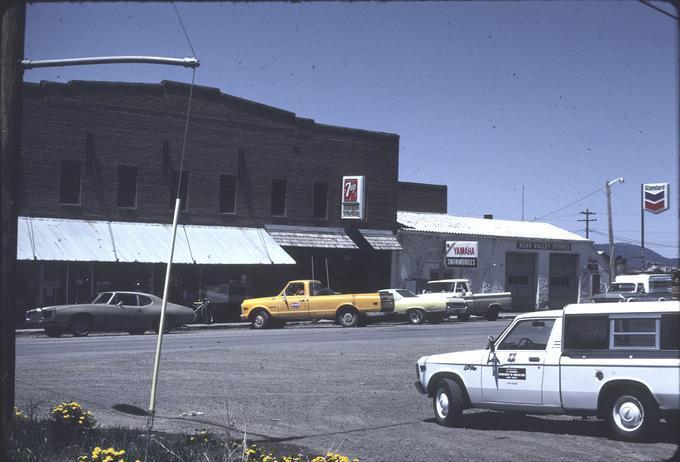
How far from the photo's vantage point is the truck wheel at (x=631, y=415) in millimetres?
9961

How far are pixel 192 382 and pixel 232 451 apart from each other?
832cm

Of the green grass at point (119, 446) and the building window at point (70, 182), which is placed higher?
the building window at point (70, 182)

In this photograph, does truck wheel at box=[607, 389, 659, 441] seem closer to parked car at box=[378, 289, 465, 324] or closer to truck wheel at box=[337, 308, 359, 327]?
truck wheel at box=[337, 308, 359, 327]

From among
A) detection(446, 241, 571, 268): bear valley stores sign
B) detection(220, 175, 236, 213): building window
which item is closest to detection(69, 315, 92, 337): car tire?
detection(220, 175, 236, 213): building window

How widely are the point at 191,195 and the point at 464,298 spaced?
1354cm

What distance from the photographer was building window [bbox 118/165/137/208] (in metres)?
38.2

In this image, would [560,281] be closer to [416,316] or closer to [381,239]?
[381,239]

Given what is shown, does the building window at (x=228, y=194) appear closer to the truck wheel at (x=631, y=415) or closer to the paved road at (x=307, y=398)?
the paved road at (x=307, y=398)

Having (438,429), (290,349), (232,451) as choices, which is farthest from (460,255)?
(232,451)

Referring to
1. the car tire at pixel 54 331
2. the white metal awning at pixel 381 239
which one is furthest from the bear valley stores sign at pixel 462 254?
the car tire at pixel 54 331

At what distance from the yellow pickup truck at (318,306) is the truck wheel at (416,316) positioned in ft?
9.83

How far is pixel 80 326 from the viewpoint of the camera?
29172 millimetres

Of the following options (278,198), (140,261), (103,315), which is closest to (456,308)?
(278,198)

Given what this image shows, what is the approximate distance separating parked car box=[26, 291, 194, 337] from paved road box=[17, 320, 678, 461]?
10.5ft
